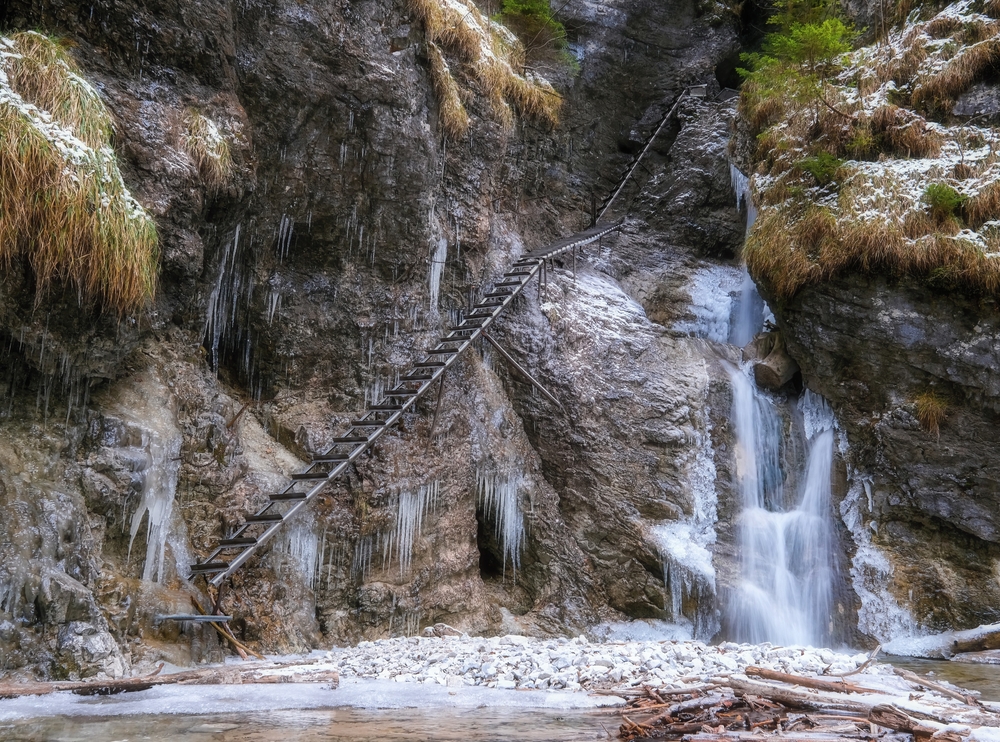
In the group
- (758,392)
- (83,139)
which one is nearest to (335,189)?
(83,139)

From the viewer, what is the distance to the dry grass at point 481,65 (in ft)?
35.2

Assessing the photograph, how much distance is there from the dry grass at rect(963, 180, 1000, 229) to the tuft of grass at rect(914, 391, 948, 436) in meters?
2.46

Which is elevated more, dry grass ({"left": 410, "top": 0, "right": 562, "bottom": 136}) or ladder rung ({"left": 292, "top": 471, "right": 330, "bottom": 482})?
dry grass ({"left": 410, "top": 0, "right": 562, "bottom": 136})

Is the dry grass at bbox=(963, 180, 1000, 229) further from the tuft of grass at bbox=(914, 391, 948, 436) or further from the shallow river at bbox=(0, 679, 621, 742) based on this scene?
the shallow river at bbox=(0, 679, 621, 742)

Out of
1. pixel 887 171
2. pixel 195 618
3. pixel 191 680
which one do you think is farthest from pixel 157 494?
pixel 887 171

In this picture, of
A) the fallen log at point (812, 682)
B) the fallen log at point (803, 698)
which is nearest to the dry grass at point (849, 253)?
the fallen log at point (812, 682)

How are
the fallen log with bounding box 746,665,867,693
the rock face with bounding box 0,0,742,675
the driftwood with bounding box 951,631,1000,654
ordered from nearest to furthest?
the fallen log with bounding box 746,665,867,693 < the rock face with bounding box 0,0,742,675 < the driftwood with bounding box 951,631,1000,654

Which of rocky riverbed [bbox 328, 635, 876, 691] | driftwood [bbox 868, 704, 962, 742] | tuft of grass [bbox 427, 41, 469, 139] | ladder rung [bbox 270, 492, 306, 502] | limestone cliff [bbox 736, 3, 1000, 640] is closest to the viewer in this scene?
driftwood [bbox 868, 704, 962, 742]

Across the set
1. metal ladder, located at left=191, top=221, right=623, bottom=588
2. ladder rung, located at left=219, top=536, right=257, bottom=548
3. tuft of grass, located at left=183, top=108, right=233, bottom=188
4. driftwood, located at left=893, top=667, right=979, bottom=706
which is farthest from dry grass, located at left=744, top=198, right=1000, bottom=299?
ladder rung, located at left=219, top=536, right=257, bottom=548

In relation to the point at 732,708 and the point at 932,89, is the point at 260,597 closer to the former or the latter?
the point at 732,708

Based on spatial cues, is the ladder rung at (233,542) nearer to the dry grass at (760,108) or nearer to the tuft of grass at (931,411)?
the tuft of grass at (931,411)

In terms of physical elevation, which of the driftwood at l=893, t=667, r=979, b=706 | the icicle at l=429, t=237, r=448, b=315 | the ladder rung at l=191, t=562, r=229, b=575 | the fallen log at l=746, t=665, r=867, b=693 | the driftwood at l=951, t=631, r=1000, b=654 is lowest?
the driftwood at l=951, t=631, r=1000, b=654

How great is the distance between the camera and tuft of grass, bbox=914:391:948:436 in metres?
9.80

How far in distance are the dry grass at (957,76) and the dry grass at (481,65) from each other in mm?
6362
